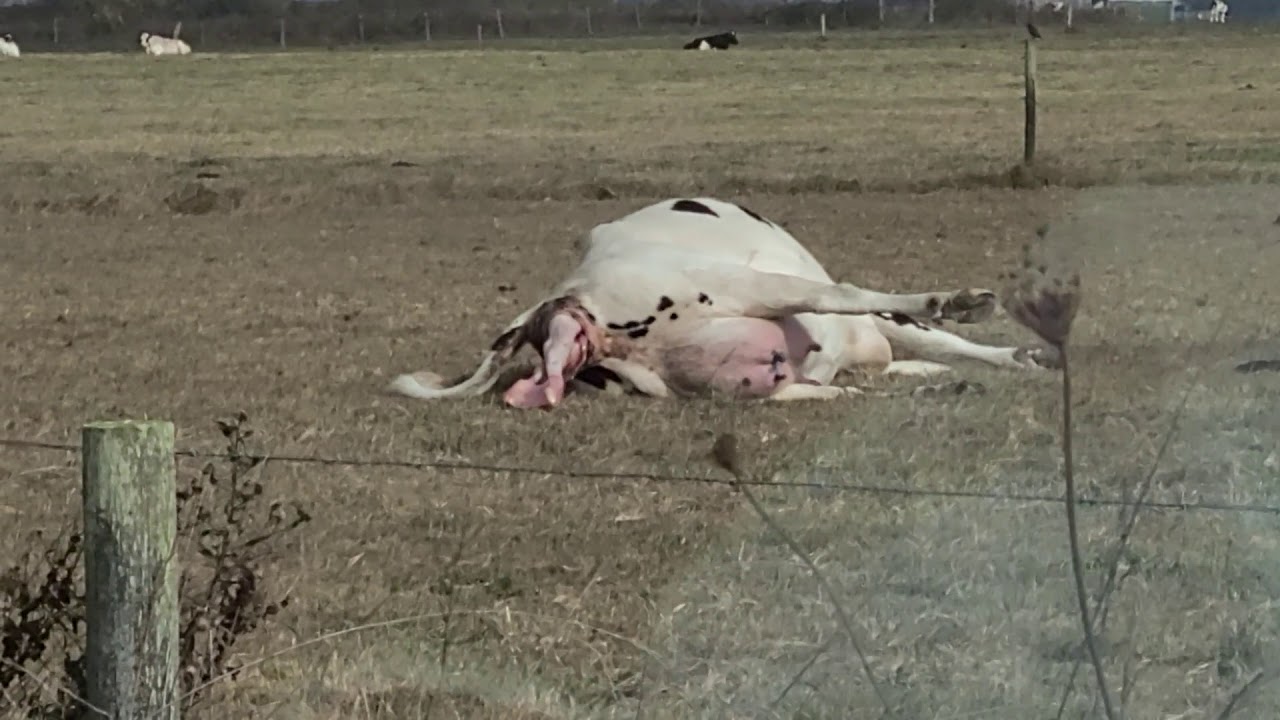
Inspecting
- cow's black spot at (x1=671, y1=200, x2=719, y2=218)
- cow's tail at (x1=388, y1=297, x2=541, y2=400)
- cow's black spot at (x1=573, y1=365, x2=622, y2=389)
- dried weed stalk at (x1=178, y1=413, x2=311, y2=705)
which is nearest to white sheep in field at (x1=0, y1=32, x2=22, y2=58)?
cow's black spot at (x1=671, y1=200, x2=719, y2=218)

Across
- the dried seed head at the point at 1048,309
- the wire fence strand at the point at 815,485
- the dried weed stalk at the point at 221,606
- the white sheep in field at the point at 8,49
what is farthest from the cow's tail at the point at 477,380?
the white sheep in field at the point at 8,49

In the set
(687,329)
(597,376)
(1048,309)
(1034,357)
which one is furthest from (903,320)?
(1048,309)

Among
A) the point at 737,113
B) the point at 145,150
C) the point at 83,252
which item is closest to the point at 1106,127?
the point at 737,113

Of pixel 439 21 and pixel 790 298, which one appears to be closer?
pixel 790 298

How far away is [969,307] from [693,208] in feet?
5.32

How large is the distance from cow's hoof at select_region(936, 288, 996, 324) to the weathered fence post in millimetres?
4340

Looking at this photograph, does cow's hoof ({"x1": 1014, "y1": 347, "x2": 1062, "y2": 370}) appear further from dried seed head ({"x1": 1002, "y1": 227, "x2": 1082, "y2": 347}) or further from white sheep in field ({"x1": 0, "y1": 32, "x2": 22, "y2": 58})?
white sheep in field ({"x1": 0, "y1": 32, "x2": 22, "y2": 58})

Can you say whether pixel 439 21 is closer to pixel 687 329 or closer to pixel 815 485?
pixel 687 329

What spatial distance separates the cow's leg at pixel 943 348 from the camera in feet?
27.0

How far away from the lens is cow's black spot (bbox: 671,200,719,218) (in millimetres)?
8602

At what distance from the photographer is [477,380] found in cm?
759

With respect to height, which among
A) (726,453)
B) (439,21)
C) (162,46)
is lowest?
(162,46)

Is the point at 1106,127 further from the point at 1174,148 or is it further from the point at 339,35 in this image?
the point at 339,35

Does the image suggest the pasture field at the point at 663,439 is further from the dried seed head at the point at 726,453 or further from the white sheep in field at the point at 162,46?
the white sheep in field at the point at 162,46
